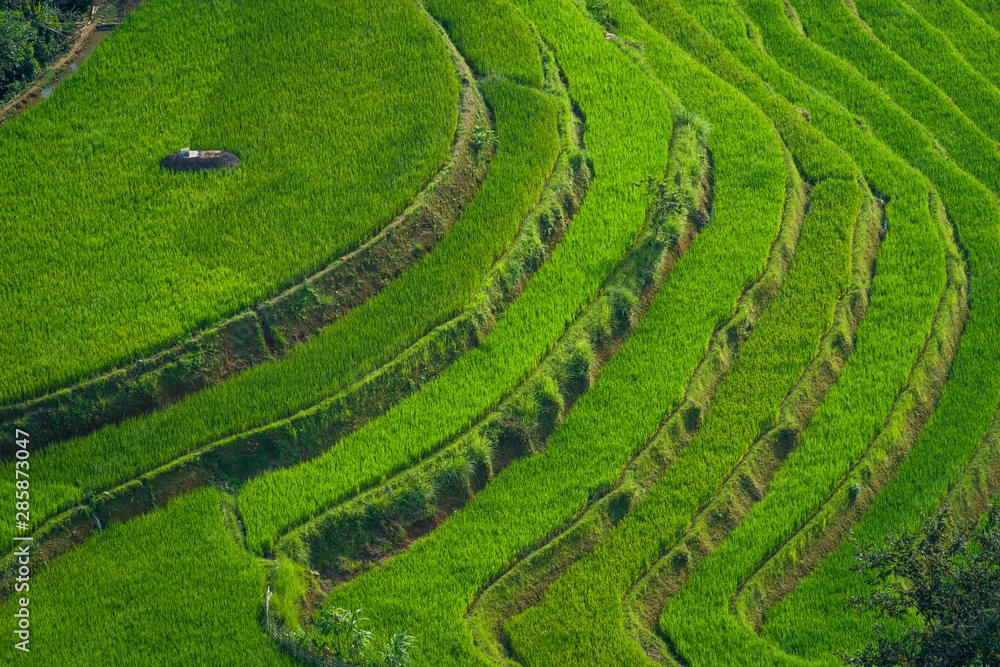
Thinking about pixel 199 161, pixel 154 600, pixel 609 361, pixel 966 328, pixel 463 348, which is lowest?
pixel 154 600

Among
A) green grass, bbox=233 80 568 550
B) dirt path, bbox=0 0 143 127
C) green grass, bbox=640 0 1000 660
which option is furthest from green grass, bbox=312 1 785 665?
dirt path, bbox=0 0 143 127

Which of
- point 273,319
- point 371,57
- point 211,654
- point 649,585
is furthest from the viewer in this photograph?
point 371,57

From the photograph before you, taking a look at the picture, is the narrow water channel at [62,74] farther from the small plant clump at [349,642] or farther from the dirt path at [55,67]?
the small plant clump at [349,642]

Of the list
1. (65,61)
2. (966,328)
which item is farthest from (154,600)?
(966,328)

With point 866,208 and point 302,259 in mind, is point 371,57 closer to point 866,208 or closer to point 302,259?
point 302,259

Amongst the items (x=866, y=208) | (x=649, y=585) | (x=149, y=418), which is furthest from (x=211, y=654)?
(x=866, y=208)

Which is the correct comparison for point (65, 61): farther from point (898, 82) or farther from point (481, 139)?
point (898, 82)
